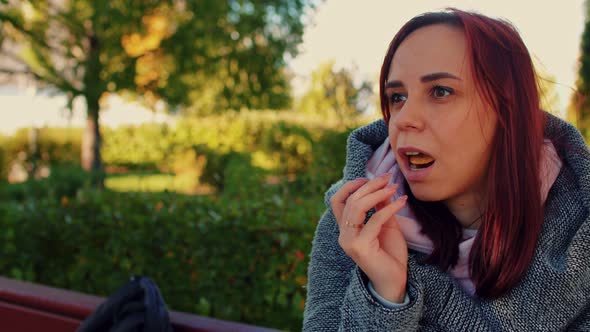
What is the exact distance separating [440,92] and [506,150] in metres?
0.20

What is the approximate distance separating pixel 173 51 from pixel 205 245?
607cm

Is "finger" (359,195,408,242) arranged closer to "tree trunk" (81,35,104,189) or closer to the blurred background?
the blurred background

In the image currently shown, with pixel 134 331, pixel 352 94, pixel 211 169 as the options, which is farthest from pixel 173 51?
pixel 134 331

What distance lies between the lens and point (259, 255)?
275 centimetres

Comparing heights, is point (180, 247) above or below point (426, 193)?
below

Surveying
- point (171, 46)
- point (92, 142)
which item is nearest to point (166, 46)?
point (171, 46)

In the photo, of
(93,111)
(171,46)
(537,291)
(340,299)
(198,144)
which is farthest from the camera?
(198,144)

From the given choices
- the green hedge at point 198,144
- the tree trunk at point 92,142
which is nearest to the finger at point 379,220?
the green hedge at point 198,144

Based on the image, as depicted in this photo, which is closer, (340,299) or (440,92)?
(440,92)

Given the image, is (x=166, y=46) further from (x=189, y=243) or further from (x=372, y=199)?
(x=372, y=199)

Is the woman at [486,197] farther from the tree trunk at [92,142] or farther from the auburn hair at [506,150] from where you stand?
the tree trunk at [92,142]

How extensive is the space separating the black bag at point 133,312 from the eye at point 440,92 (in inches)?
46.6

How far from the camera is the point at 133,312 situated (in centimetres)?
192

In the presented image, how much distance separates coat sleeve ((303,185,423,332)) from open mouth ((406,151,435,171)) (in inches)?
10.8
